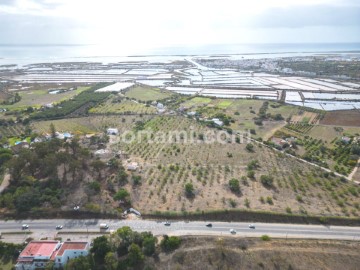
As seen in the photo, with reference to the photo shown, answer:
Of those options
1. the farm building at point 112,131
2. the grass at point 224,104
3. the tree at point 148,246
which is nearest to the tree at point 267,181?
the tree at point 148,246

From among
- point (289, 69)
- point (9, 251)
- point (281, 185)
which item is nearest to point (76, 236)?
point (9, 251)

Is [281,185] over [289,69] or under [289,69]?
over

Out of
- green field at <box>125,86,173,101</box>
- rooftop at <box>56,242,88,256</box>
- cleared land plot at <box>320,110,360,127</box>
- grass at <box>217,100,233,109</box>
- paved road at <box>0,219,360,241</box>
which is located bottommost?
green field at <box>125,86,173,101</box>

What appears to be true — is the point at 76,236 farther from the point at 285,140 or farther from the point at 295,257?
the point at 285,140

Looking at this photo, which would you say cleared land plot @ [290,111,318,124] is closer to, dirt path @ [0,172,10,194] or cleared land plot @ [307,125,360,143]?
cleared land plot @ [307,125,360,143]

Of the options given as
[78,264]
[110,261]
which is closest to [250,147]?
[110,261]

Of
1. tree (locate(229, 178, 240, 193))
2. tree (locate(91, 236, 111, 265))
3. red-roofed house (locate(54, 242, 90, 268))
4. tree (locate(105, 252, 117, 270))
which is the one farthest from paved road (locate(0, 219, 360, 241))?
tree (locate(229, 178, 240, 193))
